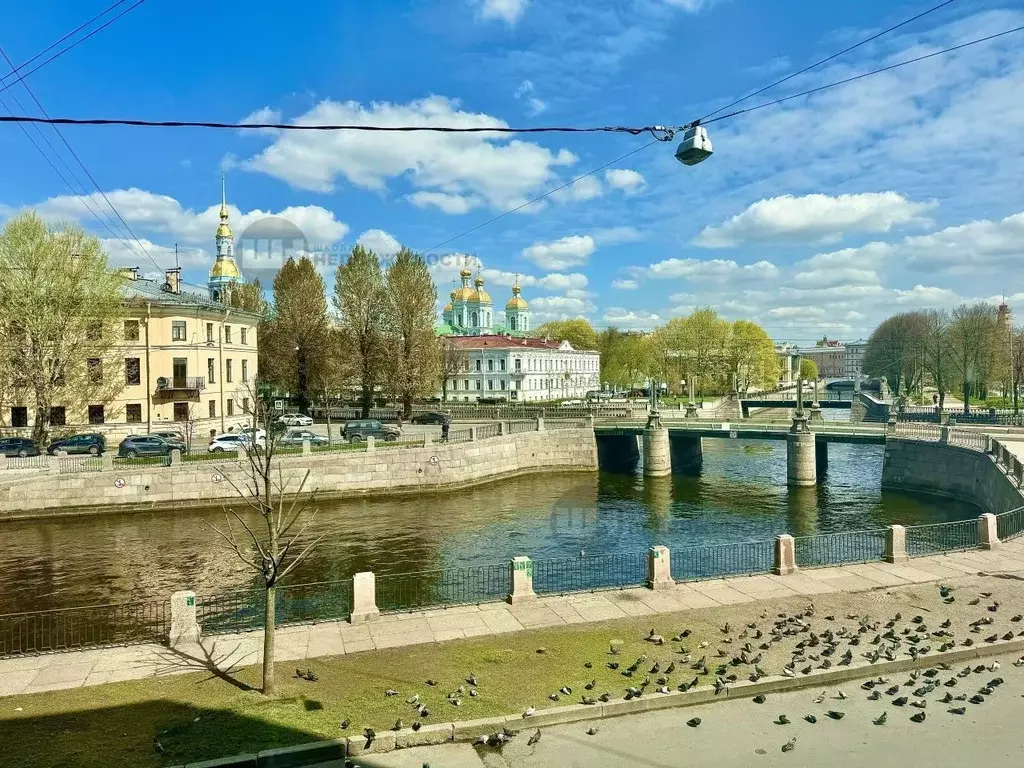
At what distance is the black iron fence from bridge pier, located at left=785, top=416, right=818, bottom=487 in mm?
39353

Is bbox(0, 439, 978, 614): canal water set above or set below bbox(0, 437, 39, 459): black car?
below

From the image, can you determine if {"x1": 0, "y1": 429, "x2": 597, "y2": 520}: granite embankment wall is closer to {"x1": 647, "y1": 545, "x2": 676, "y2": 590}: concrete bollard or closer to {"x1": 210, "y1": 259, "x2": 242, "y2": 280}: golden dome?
{"x1": 647, "y1": 545, "x2": 676, "y2": 590}: concrete bollard

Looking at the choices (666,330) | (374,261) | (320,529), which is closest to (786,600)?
(320,529)

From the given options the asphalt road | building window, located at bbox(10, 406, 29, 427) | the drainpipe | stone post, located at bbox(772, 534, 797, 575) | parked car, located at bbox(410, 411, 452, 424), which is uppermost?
the drainpipe

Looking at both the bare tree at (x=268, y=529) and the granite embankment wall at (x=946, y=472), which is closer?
the bare tree at (x=268, y=529)

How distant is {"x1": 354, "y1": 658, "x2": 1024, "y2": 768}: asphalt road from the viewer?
969cm

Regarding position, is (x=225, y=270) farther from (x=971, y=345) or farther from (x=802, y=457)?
(x=971, y=345)

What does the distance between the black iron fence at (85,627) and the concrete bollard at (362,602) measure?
6507mm

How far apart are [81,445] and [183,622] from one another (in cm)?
3353

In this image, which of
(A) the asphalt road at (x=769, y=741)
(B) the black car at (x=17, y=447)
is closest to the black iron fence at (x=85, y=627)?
(A) the asphalt road at (x=769, y=741)

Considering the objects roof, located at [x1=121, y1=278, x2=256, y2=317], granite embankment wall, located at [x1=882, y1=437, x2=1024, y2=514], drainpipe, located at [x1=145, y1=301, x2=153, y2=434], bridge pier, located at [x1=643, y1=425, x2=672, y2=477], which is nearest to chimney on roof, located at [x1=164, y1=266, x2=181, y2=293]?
roof, located at [x1=121, y1=278, x2=256, y2=317]

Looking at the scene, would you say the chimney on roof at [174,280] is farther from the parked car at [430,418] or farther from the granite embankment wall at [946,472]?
the granite embankment wall at [946,472]

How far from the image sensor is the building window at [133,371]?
160 ft

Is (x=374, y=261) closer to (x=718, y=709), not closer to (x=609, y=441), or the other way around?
(x=609, y=441)
